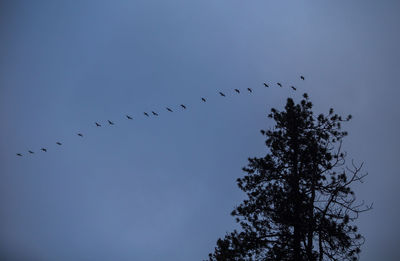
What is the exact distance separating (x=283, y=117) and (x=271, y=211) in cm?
437

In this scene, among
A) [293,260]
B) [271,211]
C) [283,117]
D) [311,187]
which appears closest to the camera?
[293,260]

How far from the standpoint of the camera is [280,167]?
11750 millimetres

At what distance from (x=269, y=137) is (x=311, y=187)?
130 inches

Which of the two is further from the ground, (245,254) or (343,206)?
(343,206)

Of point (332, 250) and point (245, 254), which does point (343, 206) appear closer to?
point (332, 250)

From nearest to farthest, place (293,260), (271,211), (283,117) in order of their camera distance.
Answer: (293,260)
(271,211)
(283,117)

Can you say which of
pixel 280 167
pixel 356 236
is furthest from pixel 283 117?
pixel 356 236

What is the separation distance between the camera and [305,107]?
12867 millimetres

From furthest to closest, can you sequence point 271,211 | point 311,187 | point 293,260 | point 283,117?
point 283,117
point 271,211
point 311,187
point 293,260

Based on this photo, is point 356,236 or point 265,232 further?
point 265,232

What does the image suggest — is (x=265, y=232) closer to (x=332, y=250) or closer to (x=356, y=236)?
(x=332, y=250)

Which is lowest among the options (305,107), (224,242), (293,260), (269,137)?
(293,260)

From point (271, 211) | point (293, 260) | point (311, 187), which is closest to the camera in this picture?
point (293, 260)

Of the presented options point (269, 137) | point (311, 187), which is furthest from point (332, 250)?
point (269, 137)
